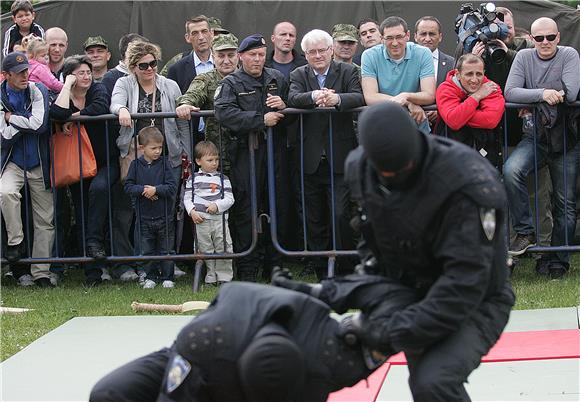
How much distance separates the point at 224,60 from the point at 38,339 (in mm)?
2976

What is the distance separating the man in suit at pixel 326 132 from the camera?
8125 millimetres

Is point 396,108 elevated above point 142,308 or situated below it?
above

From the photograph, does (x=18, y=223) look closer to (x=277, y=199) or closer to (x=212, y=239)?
(x=212, y=239)

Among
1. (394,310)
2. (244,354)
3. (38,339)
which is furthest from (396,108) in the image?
(38,339)

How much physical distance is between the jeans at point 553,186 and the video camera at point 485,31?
737 mm

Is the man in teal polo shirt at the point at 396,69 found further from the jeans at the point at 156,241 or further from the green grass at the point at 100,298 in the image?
the jeans at the point at 156,241

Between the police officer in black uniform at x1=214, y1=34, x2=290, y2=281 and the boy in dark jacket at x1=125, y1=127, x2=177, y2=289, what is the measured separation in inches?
21.1

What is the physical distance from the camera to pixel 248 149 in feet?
27.2

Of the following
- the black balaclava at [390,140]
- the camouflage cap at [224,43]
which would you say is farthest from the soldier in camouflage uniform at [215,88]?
the black balaclava at [390,140]

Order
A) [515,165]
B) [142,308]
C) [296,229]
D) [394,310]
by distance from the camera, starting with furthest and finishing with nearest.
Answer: [296,229] → [515,165] → [142,308] → [394,310]

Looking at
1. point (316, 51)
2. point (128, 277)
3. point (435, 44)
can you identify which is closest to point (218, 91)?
point (316, 51)

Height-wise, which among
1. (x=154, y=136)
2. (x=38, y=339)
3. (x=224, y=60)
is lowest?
(x=38, y=339)

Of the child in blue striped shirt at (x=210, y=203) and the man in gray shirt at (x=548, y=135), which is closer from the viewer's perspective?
the man in gray shirt at (x=548, y=135)

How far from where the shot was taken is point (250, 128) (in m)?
8.05
